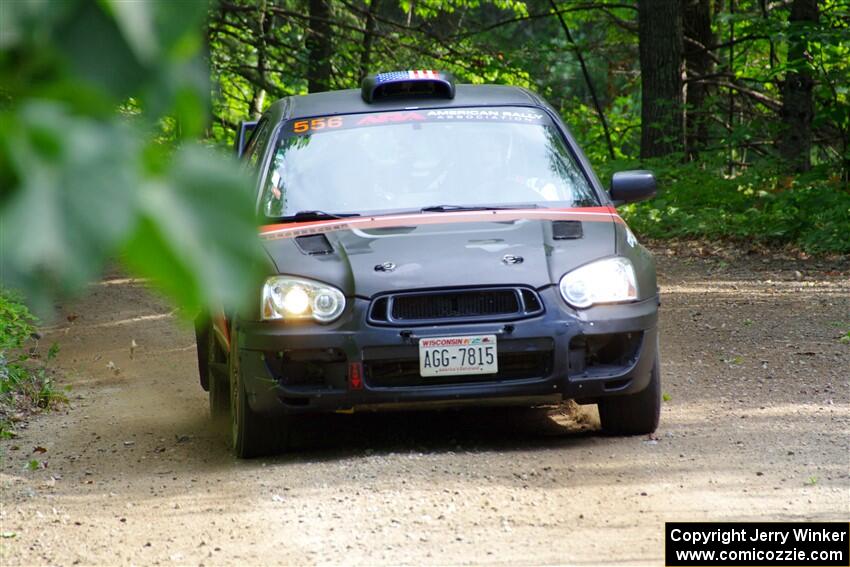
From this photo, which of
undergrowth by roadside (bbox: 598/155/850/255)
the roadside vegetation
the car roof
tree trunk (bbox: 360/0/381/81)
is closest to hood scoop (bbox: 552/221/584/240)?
the car roof

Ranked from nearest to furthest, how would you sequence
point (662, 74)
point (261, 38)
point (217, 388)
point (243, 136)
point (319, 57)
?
point (217, 388)
point (243, 136)
point (261, 38)
point (662, 74)
point (319, 57)

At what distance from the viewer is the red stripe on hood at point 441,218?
6270 mm

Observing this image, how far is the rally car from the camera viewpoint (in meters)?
5.71

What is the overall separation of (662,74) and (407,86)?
1130cm

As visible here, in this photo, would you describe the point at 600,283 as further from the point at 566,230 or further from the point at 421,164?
the point at 421,164

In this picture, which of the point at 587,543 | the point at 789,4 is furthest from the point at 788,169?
the point at 587,543

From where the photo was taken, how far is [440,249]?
19.3 feet

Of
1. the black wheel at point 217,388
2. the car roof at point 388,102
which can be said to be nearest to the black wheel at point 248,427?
the black wheel at point 217,388

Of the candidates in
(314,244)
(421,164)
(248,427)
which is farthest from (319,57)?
(248,427)

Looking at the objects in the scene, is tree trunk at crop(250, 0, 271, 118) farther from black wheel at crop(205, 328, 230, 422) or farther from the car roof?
black wheel at crop(205, 328, 230, 422)

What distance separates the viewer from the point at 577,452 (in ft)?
19.7

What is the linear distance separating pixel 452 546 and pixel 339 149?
2940 millimetres

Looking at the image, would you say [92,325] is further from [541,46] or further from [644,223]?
[541,46]

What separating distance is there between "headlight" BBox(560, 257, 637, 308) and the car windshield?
0.81 meters
